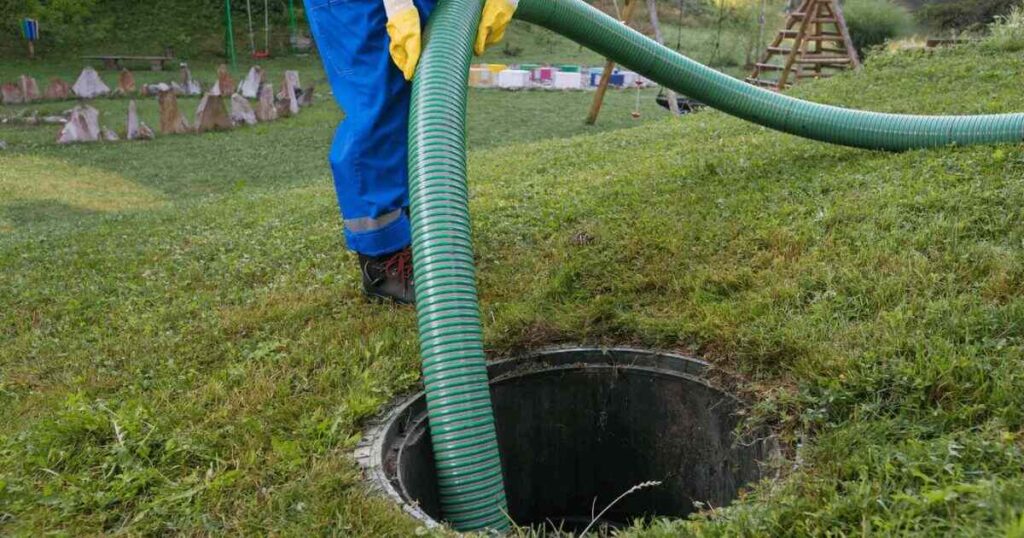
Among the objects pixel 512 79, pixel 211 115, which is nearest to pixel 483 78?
pixel 512 79

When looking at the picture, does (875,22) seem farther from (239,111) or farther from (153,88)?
(153,88)

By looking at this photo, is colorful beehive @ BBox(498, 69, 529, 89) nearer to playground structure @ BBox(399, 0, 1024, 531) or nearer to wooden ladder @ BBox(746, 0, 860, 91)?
wooden ladder @ BBox(746, 0, 860, 91)

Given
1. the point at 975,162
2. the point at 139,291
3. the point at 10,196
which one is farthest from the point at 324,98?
the point at 975,162

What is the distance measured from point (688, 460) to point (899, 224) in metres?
1.33

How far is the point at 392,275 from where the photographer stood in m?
3.27

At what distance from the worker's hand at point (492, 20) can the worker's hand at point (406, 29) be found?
34 cm

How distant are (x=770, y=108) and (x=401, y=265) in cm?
225

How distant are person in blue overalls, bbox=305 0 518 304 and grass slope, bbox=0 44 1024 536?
0.31 metres

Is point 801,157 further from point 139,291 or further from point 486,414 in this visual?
point 139,291

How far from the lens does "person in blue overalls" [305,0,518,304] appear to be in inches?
114

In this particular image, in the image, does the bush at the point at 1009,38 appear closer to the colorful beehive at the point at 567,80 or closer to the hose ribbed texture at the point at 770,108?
the hose ribbed texture at the point at 770,108

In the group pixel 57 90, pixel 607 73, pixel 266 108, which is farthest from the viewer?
pixel 57 90

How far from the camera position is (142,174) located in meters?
9.80

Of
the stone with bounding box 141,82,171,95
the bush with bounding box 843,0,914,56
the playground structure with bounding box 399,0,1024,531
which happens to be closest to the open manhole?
the playground structure with bounding box 399,0,1024,531
